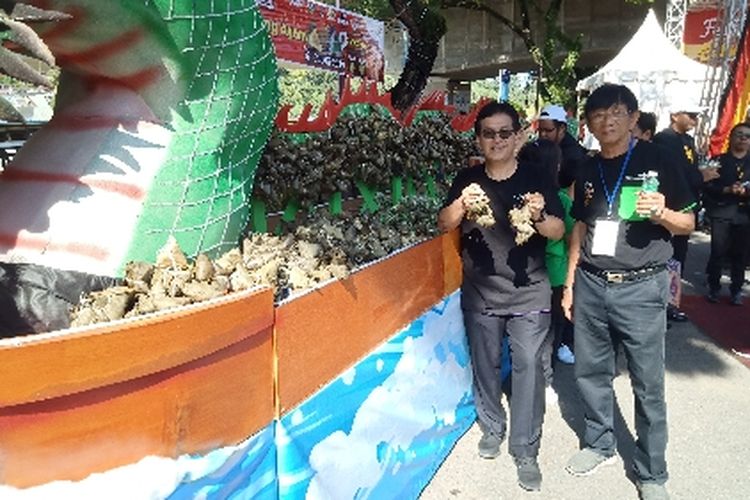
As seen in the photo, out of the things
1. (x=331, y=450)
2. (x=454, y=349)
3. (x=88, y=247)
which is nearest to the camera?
(x=88, y=247)

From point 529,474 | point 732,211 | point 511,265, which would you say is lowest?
point 529,474

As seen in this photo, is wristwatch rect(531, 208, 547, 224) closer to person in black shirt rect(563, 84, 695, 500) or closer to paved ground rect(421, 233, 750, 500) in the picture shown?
person in black shirt rect(563, 84, 695, 500)

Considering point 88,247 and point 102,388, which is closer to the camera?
point 102,388

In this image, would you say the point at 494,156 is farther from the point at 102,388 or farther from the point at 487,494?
the point at 102,388

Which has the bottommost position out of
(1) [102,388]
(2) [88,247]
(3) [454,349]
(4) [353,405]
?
(3) [454,349]

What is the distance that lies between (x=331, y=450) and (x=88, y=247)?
3.38ft

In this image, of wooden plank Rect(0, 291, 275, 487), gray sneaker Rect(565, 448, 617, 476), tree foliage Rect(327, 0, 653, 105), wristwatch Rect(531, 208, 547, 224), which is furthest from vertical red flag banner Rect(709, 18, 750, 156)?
wooden plank Rect(0, 291, 275, 487)

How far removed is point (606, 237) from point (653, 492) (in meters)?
1.12

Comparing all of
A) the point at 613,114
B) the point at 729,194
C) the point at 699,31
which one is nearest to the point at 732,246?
the point at 729,194

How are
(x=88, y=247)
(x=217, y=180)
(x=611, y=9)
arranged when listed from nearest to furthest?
(x=88, y=247) < (x=217, y=180) < (x=611, y=9)

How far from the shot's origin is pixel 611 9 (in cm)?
1938

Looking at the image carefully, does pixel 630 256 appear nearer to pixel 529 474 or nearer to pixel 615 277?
pixel 615 277

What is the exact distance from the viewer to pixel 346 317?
2.41m

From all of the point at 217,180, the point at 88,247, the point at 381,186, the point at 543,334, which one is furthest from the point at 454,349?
the point at 88,247
